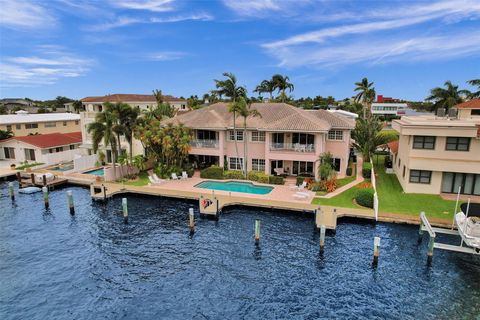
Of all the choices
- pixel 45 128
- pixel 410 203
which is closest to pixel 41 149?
pixel 45 128

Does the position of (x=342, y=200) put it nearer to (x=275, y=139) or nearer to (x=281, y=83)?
(x=275, y=139)

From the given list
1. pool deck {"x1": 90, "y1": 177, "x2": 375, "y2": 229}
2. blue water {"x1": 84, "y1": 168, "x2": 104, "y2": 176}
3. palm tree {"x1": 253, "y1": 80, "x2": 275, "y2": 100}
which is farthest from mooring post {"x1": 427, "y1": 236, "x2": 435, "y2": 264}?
palm tree {"x1": 253, "y1": 80, "x2": 275, "y2": 100}

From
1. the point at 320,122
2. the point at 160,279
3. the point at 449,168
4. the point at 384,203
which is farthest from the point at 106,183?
the point at 449,168

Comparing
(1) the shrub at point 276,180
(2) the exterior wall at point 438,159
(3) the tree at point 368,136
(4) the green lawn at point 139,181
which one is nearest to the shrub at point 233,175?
(1) the shrub at point 276,180

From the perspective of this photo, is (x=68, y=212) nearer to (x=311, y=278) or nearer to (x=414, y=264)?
(x=311, y=278)

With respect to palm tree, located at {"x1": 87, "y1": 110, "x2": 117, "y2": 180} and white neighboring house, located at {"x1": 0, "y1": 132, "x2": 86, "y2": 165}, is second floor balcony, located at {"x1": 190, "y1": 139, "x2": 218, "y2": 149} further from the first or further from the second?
white neighboring house, located at {"x1": 0, "y1": 132, "x2": 86, "y2": 165}

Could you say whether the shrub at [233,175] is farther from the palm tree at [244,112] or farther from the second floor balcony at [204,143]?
the second floor balcony at [204,143]

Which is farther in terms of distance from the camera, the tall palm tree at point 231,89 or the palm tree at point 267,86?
the palm tree at point 267,86
